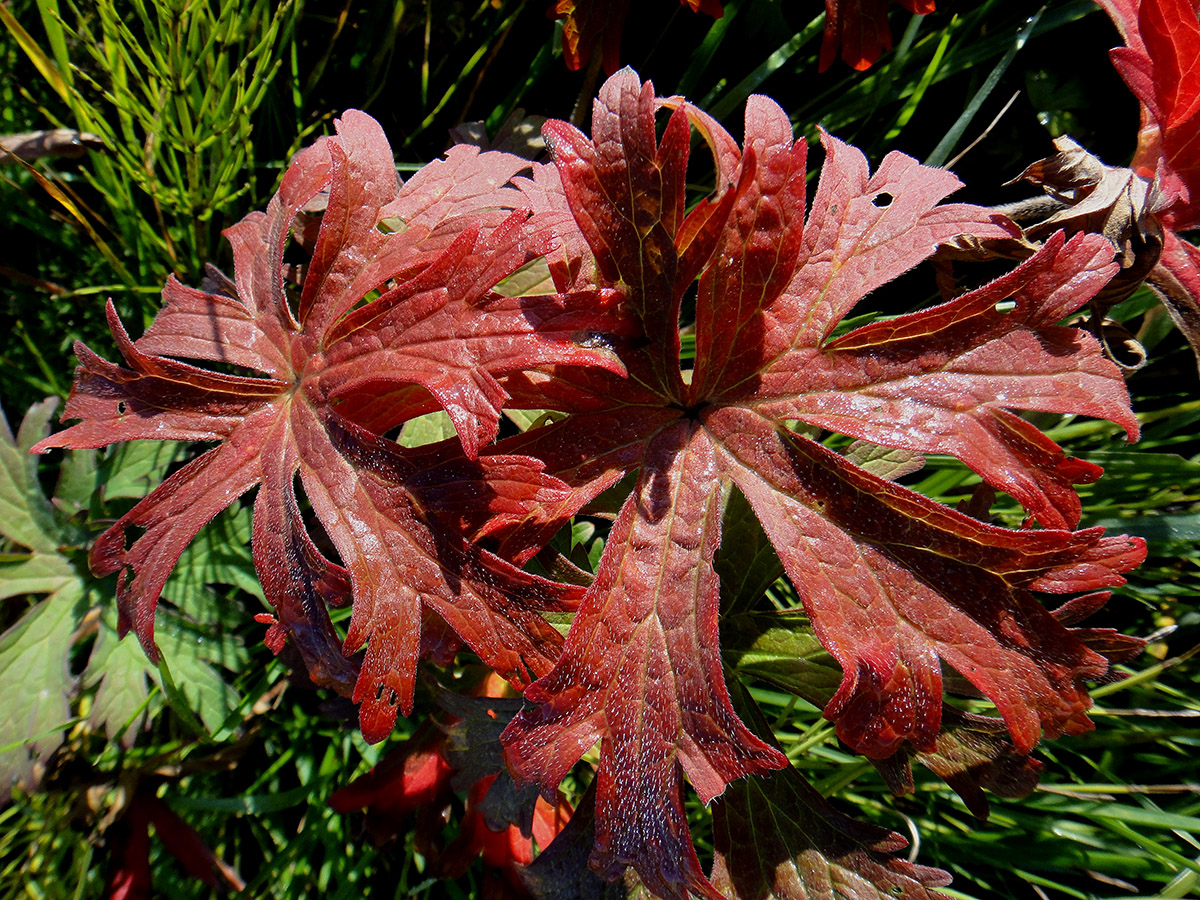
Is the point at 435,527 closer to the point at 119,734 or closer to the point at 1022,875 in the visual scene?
the point at 119,734

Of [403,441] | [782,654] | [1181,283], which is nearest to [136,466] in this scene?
[403,441]

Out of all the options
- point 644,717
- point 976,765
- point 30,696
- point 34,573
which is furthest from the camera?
point 34,573

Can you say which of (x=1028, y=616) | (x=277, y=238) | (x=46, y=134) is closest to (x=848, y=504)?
(x=1028, y=616)

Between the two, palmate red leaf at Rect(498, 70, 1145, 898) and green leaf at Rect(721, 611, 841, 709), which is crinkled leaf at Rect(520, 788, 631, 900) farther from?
green leaf at Rect(721, 611, 841, 709)

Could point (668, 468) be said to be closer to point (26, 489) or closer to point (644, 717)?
point (644, 717)

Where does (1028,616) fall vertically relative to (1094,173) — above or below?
below

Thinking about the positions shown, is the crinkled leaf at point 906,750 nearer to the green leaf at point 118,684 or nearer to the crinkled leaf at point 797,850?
the crinkled leaf at point 797,850

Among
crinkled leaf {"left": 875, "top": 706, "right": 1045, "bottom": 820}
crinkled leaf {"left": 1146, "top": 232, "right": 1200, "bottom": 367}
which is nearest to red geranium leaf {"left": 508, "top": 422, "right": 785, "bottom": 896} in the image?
crinkled leaf {"left": 875, "top": 706, "right": 1045, "bottom": 820}
